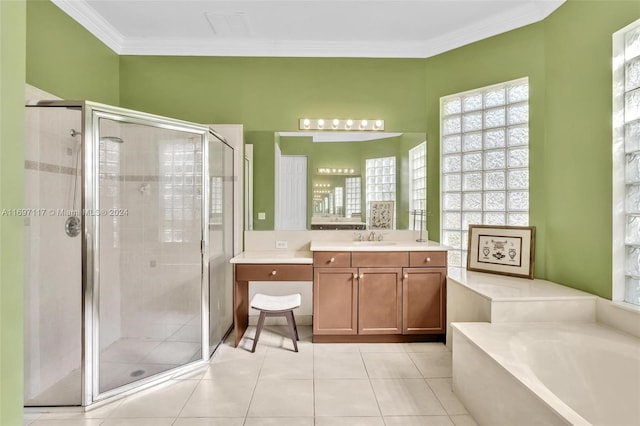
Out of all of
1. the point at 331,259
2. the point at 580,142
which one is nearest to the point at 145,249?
the point at 331,259

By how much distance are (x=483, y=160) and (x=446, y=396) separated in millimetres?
1981

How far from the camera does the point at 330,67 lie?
306 centimetres

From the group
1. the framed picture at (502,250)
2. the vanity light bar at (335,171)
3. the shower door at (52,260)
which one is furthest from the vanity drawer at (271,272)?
the framed picture at (502,250)

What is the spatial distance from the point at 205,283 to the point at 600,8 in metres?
3.35

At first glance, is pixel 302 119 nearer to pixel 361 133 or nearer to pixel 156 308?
pixel 361 133

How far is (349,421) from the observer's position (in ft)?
5.74

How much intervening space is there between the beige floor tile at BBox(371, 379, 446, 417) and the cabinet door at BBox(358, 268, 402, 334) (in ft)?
1.77

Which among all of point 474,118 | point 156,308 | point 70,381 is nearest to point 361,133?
point 474,118

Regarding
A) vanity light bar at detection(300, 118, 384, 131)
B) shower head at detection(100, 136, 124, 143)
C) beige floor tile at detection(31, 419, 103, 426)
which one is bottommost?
beige floor tile at detection(31, 419, 103, 426)

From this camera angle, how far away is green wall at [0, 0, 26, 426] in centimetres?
87

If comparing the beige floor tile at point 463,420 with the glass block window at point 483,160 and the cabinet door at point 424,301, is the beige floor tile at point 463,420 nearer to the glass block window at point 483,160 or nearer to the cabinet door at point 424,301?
the cabinet door at point 424,301

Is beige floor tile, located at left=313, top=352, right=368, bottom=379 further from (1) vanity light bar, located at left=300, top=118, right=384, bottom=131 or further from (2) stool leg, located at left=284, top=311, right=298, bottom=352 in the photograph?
(1) vanity light bar, located at left=300, top=118, right=384, bottom=131

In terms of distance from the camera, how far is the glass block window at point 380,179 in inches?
120

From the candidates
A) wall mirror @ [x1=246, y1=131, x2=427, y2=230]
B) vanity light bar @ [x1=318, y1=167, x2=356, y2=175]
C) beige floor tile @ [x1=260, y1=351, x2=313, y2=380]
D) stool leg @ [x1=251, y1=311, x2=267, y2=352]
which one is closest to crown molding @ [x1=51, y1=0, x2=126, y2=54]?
wall mirror @ [x1=246, y1=131, x2=427, y2=230]
